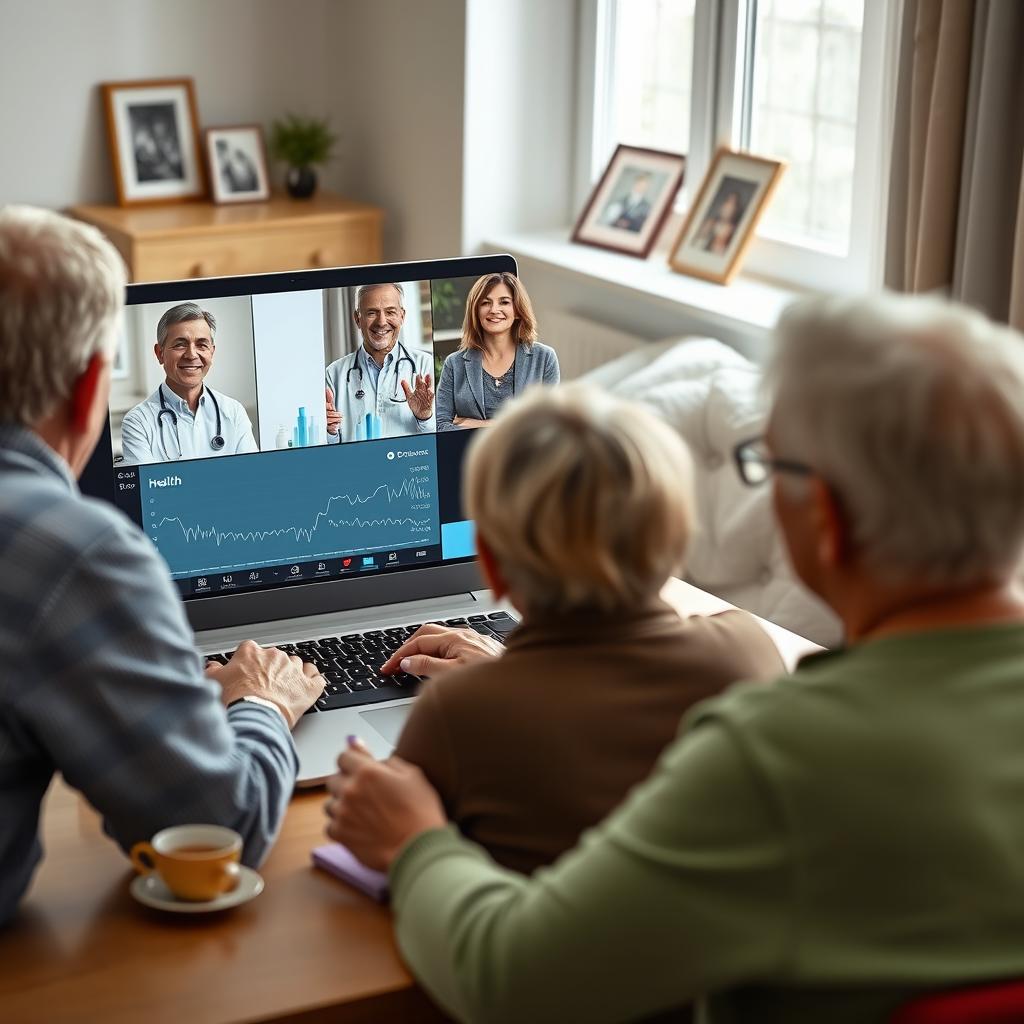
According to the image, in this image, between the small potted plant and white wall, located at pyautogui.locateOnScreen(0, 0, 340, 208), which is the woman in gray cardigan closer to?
the small potted plant

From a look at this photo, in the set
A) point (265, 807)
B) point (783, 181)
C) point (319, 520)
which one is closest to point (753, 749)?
point (265, 807)

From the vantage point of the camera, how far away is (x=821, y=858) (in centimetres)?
92

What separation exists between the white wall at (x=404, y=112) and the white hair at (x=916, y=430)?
3.23 metres

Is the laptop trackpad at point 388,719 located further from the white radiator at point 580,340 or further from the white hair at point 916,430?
the white radiator at point 580,340

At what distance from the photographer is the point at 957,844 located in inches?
36.4

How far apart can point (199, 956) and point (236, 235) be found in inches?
126

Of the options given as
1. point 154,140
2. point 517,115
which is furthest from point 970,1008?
point 154,140

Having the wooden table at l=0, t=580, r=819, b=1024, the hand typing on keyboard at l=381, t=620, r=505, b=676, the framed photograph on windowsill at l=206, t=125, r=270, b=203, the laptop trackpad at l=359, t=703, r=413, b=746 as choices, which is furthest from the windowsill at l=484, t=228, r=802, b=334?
the wooden table at l=0, t=580, r=819, b=1024

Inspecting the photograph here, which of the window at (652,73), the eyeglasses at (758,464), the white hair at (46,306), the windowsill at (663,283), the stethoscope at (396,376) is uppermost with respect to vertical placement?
the window at (652,73)

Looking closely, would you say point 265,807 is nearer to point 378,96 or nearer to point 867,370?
point 867,370

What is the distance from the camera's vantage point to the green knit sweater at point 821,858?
924mm

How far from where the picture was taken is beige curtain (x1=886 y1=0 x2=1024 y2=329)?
2582 millimetres

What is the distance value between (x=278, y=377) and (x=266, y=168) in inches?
117

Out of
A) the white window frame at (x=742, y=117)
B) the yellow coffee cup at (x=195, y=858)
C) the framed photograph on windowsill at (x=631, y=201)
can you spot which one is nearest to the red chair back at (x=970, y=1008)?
the yellow coffee cup at (x=195, y=858)
